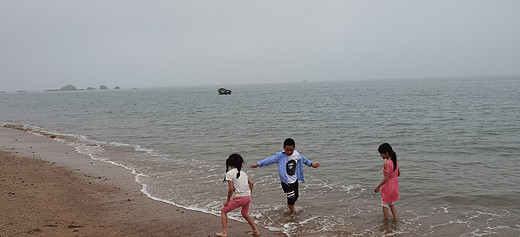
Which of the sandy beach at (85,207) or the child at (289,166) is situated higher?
the child at (289,166)

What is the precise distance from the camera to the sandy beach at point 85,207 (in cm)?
617

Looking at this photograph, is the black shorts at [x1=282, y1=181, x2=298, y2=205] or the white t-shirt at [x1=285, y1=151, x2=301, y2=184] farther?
the black shorts at [x1=282, y1=181, x2=298, y2=205]

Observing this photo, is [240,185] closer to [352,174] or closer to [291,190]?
[291,190]

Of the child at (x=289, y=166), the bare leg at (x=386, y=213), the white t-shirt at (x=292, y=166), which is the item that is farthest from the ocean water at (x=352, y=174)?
the white t-shirt at (x=292, y=166)

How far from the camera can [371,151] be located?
46.6ft

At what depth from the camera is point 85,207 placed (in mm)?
7484

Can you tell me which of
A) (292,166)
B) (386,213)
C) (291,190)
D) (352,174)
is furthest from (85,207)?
(352,174)

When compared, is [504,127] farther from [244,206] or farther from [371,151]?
[244,206]

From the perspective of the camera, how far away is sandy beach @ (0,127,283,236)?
6.17m

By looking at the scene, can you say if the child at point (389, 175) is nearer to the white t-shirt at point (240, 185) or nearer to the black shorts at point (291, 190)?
the black shorts at point (291, 190)

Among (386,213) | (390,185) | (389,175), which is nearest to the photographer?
(389,175)

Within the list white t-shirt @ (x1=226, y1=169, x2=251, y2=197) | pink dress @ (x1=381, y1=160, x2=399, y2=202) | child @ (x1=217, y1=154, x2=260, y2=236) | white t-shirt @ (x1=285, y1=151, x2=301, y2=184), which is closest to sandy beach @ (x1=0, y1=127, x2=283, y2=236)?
child @ (x1=217, y1=154, x2=260, y2=236)

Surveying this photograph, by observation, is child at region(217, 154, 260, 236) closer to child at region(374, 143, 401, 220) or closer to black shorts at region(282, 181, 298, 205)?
black shorts at region(282, 181, 298, 205)

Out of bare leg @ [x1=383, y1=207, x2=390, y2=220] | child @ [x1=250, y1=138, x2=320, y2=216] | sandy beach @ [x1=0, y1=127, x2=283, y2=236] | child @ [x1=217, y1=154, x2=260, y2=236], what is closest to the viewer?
child @ [x1=217, y1=154, x2=260, y2=236]
